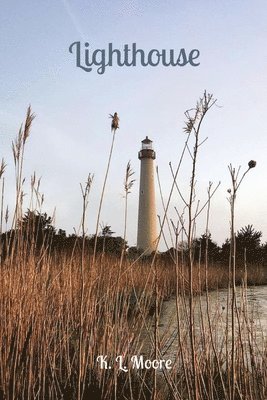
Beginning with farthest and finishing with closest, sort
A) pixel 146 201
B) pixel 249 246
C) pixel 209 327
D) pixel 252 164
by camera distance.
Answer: pixel 146 201
pixel 249 246
pixel 209 327
pixel 252 164

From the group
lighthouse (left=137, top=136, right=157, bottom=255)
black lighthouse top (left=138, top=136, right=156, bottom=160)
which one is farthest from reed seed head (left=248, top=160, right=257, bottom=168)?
black lighthouse top (left=138, top=136, right=156, bottom=160)

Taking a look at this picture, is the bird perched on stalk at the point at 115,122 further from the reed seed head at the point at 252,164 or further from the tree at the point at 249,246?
the tree at the point at 249,246

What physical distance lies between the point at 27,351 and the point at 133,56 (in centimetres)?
139

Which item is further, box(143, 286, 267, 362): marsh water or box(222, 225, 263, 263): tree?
box(222, 225, 263, 263): tree

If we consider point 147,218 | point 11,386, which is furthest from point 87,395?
point 147,218

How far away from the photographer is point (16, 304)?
62.2 inches

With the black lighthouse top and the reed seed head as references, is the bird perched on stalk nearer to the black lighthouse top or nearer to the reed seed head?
the reed seed head

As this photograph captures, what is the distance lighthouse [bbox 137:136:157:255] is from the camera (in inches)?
696

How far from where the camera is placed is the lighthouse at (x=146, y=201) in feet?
58.0

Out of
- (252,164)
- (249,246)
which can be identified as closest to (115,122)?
(252,164)

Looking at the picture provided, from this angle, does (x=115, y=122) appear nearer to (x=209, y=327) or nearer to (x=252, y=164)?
(x=252, y=164)

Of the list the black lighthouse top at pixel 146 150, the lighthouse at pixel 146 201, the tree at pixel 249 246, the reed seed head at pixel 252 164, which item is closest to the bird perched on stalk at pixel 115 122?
the reed seed head at pixel 252 164

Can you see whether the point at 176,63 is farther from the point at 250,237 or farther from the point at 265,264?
the point at 250,237

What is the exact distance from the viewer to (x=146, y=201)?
1812 cm
